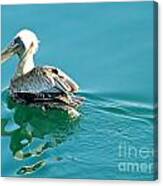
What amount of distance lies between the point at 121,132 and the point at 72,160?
170mm

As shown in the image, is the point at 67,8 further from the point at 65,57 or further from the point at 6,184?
the point at 6,184

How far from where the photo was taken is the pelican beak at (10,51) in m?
2.38

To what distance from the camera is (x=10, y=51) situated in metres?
2.38

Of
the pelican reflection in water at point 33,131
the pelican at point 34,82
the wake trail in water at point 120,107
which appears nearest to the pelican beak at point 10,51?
the pelican at point 34,82

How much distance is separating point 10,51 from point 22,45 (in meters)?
0.04

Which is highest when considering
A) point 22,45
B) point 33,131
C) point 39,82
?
point 22,45

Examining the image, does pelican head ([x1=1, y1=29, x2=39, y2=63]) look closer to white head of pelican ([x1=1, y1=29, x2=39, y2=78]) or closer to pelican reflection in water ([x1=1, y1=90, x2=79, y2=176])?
white head of pelican ([x1=1, y1=29, x2=39, y2=78])

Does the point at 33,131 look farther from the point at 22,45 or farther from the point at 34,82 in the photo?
the point at 22,45

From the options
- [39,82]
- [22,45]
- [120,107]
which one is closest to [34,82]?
[39,82]

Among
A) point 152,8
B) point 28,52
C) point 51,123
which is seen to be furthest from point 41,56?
point 152,8

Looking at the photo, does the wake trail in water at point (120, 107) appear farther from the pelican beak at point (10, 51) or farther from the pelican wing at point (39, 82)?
the pelican beak at point (10, 51)

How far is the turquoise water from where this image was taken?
A: 2.28 m

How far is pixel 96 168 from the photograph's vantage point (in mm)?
2314

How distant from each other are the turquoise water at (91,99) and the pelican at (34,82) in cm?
2
